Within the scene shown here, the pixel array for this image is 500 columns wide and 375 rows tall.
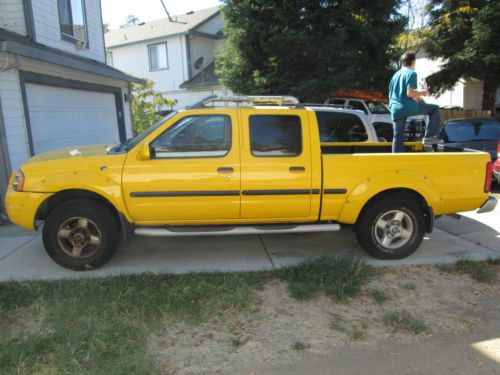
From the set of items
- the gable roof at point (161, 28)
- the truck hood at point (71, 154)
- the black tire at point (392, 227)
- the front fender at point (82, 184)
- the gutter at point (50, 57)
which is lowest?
the black tire at point (392, 227)

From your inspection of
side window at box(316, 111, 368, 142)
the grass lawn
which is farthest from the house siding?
side window at box(316, 111, 368, 142)

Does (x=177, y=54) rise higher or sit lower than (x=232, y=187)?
higher

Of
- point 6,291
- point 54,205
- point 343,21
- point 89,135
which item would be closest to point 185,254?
point 54,205

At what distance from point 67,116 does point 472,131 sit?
8.95 m

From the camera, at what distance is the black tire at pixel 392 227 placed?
16.4ft

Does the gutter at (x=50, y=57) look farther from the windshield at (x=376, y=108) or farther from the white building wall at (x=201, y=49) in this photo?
the white building wall at (x=201, y=49)

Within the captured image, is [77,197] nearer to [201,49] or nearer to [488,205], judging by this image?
[488,205]

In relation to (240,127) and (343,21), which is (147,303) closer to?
(240,127)

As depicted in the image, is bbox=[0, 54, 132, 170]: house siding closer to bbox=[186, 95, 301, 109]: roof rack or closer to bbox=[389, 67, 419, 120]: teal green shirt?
Answer: bbox=[186, 95, 301, 109]: roof rack

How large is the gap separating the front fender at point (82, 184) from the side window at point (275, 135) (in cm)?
159

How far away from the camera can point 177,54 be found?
24359 mm

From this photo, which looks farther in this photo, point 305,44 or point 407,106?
point 305,44

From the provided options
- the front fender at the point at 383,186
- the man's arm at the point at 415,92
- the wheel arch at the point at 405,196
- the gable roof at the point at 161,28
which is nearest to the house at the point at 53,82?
the front fender at the point at 383,186

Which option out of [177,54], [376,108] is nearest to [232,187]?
[376,108]
